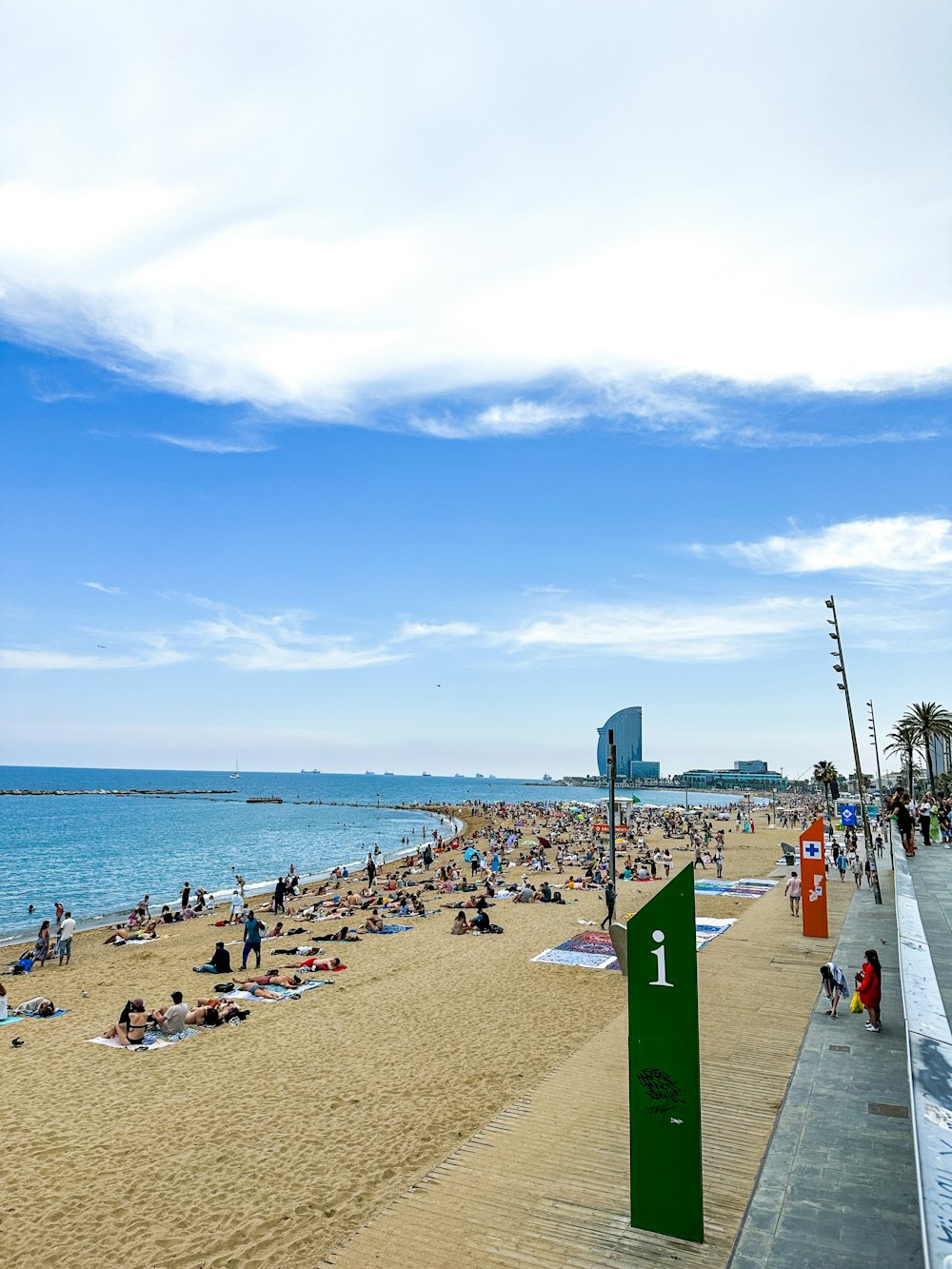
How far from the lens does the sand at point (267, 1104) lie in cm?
699

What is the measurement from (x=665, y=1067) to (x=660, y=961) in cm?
82

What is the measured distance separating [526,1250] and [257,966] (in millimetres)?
14104

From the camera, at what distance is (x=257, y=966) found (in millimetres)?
18594

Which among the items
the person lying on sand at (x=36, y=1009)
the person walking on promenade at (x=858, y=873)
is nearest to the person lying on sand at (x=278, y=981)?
the person lying on sand at (x=36, y=1009)

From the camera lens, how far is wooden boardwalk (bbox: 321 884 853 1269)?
6.02 metres

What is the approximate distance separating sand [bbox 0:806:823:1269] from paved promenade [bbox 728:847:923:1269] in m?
2.99

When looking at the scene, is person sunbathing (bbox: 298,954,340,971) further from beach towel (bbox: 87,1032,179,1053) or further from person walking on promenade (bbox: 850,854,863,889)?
person walking on promenade (bbox: 850,854,863,889)

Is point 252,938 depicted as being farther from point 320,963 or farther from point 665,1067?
point 665,1067

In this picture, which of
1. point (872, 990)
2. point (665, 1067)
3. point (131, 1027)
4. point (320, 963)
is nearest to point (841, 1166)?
point (665, 1067)

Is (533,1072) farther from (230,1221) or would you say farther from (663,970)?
(663,970)

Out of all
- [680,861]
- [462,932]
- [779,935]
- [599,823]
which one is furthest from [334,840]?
[779,935]

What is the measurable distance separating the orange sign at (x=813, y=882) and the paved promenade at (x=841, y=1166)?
20.9ft

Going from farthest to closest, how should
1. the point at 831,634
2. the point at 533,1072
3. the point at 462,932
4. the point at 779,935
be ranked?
the point at 831,634 < the point at 462,932 < the point at 779,935 < the point at 533,1072

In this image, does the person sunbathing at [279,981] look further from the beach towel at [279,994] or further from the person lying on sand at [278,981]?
the beach towel at [279,994]
